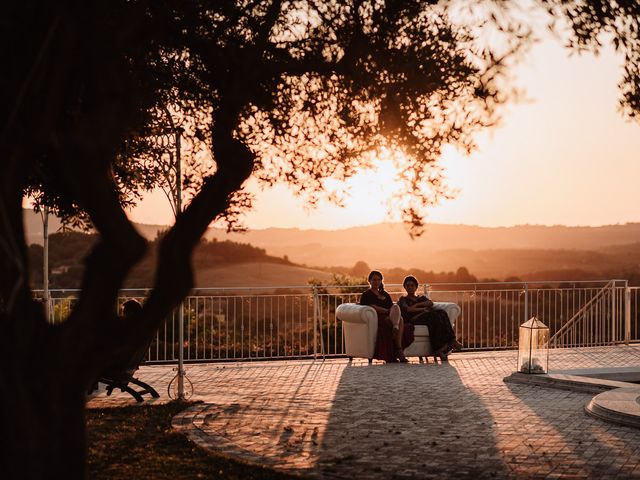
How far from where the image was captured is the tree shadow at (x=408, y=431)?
6.65 m

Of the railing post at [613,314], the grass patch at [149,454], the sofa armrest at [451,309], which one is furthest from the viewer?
the railing post at [613,314]

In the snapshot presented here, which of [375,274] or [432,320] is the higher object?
[375,274]

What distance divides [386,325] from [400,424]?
5490 millimetres

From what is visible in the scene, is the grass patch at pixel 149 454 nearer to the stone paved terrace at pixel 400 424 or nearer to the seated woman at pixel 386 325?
the stone paved terrace at pixel 400 424

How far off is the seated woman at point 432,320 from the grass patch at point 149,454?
5865 millimetres

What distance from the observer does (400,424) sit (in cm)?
853

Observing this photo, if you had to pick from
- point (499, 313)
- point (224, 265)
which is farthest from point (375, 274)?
point (224, 265)

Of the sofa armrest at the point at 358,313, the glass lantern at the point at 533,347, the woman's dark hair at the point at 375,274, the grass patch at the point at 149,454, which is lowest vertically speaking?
the grass patch at the point at 149,454

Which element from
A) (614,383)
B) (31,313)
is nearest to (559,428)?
(614,383)

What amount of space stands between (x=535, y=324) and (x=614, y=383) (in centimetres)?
124

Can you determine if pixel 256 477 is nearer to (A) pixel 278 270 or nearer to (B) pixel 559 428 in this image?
(B) pixel 559 428

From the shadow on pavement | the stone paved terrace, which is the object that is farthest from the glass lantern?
the shadow on pavement

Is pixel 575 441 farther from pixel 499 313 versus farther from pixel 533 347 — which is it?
pixel 499 313

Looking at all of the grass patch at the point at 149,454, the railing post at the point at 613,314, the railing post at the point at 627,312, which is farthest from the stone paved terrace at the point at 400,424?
the railing post at the point at 627,312
